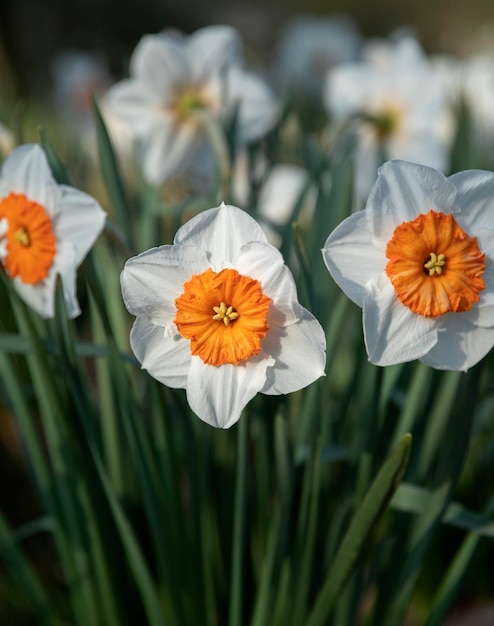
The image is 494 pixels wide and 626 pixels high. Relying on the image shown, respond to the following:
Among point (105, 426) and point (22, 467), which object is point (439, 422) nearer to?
point (105, 426)

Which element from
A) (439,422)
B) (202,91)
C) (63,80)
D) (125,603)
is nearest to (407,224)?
(439,422)

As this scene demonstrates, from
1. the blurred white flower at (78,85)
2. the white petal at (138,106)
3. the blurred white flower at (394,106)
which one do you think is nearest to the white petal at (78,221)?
the white petal at (138,106)

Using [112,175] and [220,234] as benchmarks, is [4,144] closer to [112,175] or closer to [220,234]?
[112,175]

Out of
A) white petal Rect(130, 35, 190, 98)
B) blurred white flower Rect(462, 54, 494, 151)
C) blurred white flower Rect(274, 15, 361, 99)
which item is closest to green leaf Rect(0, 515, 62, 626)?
white petal Rect(130, 35, 190, 98)

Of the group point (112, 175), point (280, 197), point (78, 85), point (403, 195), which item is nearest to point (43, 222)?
point (112, 175)

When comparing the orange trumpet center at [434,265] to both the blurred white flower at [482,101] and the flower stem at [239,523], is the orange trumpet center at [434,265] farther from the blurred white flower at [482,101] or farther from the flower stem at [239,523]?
the blurred white flower at [482,101]

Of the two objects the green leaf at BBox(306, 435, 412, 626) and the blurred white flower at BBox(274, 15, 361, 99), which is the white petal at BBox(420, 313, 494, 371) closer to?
the green leaf at BBox(306, 435, 412, 626)
